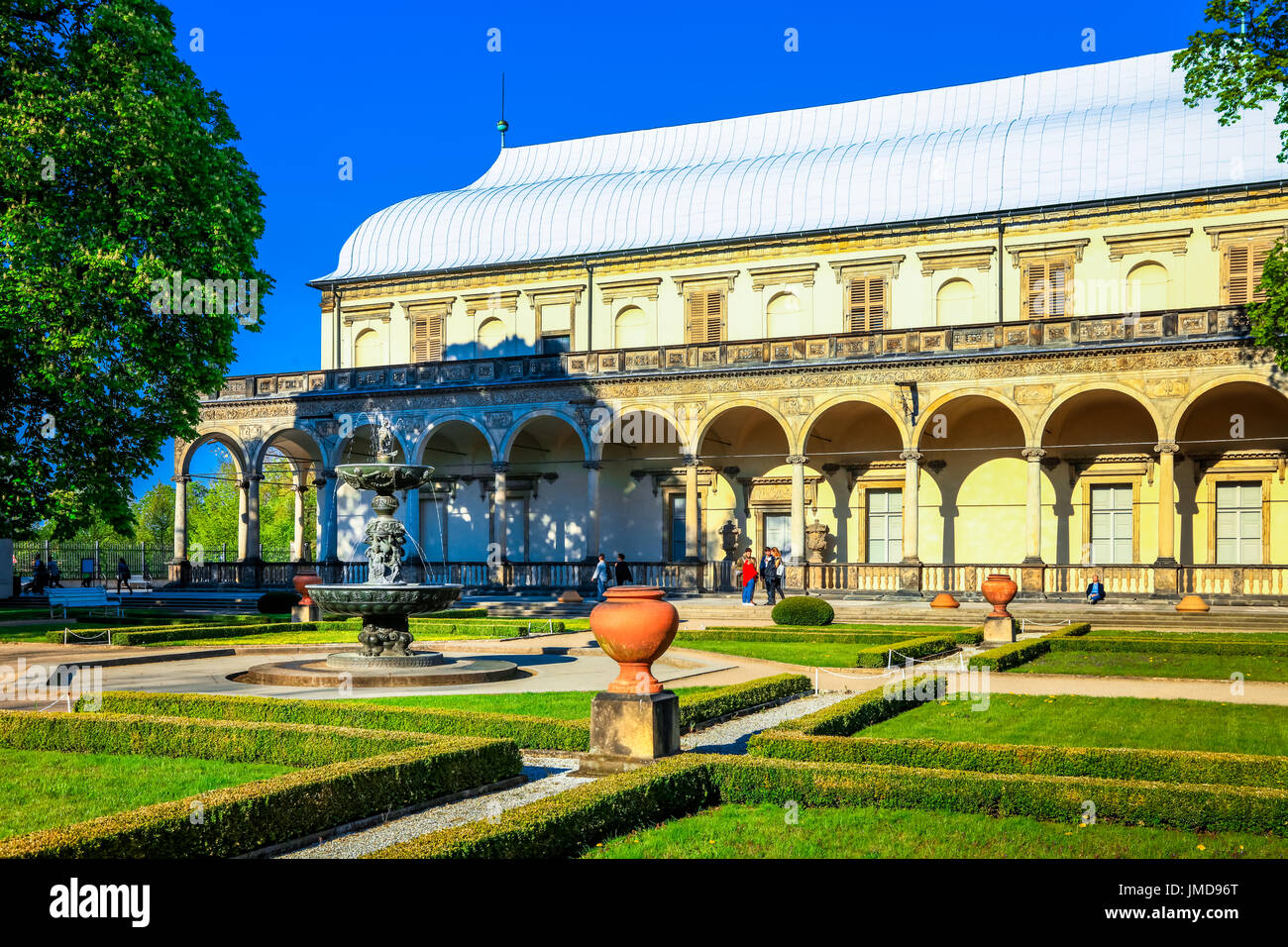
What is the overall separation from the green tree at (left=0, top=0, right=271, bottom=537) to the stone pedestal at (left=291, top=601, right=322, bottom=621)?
16.8 ft

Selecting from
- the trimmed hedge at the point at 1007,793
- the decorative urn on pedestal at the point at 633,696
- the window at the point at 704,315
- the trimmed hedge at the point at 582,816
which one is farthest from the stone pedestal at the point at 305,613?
the trimmed hedge at the point at 1007,793

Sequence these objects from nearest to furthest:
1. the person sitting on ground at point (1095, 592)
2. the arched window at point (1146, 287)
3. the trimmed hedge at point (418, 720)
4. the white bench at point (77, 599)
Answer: the trimmed hedge at point (418, 720)
the white bench at point (77, 599)
the person sitting on ground at point (1095, 592)
the arched window at point (1146, 287)

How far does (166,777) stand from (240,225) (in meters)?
20.2

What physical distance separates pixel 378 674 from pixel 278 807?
27.9 feet

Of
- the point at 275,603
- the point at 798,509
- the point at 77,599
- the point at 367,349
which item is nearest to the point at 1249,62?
the point at 798,509

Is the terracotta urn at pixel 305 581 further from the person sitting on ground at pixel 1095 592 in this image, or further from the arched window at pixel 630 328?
the person sitting on ground at pixel 1095 592

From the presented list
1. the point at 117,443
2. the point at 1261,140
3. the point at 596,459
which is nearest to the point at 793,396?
the point at 596,459

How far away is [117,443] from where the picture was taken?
2517 cm

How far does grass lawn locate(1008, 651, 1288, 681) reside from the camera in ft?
58.3

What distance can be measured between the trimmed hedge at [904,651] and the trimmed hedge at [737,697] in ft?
9.17

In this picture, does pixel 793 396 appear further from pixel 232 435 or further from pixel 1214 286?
pixel 232 435

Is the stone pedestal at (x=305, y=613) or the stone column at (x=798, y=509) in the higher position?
the stone column at (x=798, y=509)

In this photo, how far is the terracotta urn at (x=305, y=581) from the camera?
96.3ft

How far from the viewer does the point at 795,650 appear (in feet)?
72.8
